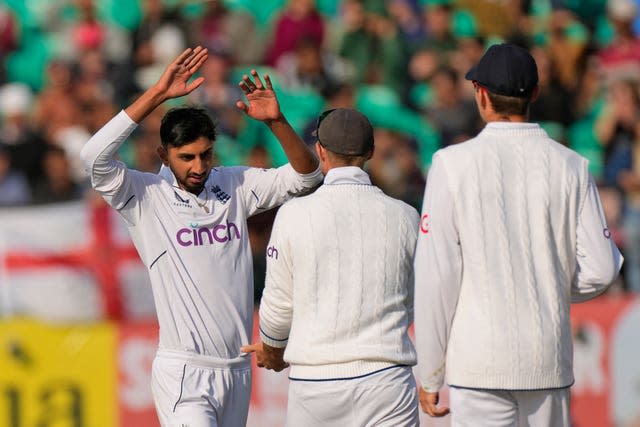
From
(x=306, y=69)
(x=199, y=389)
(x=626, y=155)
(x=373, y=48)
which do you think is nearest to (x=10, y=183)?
(x=306, y=69)

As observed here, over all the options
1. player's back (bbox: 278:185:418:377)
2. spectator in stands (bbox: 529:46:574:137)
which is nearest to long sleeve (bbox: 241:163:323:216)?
player's back (bbox: 278:185:418:377)

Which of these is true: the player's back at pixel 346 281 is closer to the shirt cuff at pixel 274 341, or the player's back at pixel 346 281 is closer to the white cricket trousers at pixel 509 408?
the shirt cuff at pixel 274 341

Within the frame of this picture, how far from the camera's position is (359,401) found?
205 inches

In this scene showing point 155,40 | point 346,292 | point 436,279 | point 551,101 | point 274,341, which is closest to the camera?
point 436,279

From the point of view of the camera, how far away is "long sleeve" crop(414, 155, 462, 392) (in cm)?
476

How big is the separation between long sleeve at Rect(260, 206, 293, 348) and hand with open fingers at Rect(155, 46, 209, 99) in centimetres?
81

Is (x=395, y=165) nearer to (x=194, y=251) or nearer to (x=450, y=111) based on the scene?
(x=450, y=111)

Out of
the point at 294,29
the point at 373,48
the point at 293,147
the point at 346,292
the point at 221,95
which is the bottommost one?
the point at 346,292

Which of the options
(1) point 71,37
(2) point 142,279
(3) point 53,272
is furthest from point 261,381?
(1) point 71,37

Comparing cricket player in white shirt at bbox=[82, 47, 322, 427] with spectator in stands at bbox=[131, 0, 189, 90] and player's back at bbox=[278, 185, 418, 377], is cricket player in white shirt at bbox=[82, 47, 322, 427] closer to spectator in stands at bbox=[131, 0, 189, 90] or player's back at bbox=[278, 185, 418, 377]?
player's back at bbox=[278, 185, 418, 377]

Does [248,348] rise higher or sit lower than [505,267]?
lower

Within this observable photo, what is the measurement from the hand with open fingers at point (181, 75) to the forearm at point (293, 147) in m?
0.45

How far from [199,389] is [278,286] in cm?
86

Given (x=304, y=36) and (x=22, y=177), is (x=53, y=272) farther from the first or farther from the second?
(x=304, y=36)
